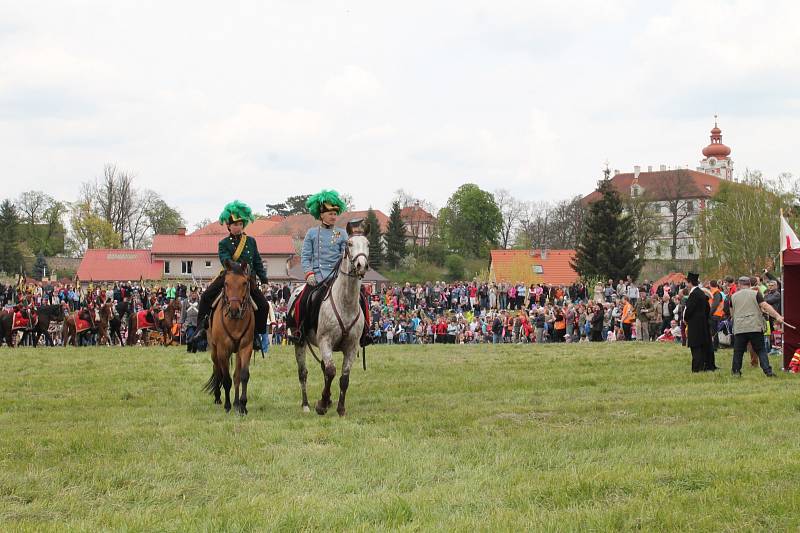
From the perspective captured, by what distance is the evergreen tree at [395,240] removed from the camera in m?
104

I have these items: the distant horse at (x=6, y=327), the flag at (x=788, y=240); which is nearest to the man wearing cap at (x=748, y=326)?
the flag at (x=788, y=240)

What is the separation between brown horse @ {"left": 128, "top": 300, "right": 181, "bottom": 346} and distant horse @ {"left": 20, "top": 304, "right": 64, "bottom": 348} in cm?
285

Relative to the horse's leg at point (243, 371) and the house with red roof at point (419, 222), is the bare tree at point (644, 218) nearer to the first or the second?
the house with red roof at point (419, 222)

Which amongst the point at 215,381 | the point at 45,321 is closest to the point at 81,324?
the point at 45,321

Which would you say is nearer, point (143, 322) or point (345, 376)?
point (345, 376)

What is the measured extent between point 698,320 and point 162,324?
2323 centimetres

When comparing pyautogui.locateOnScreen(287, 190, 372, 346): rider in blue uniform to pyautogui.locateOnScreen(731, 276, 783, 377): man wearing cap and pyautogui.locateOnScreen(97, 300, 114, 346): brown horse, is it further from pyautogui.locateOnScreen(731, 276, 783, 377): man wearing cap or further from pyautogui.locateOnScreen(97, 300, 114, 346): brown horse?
pyautogui.locateOnScreen(97, 300, 114, 346): brown horse

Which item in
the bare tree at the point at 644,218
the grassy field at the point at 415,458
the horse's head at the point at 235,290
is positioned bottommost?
the grassy field at the point at 415,458

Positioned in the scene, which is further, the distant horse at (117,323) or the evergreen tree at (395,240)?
the evergreen tree at (395,240)

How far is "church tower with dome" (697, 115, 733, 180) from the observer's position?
6422 inches

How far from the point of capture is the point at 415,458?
9.12 meters

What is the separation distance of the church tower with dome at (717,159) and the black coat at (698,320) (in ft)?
492

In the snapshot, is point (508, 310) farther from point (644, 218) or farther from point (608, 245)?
point (644, 218)

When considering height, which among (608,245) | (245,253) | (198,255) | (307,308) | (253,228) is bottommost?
(307,308)
